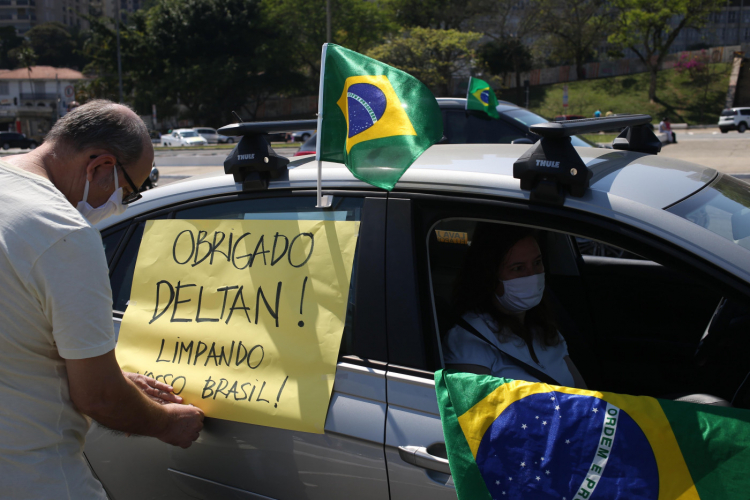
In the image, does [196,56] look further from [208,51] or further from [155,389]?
[155,389]

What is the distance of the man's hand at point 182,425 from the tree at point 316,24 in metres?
54.6

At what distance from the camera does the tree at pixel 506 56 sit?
54.6 meters

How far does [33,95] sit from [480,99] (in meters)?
87.5

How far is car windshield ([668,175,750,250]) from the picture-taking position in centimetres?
157

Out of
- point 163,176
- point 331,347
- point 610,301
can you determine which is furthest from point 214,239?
point 163,176

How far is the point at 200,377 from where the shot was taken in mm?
1866

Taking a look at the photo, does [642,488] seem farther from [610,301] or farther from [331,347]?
[610,301]

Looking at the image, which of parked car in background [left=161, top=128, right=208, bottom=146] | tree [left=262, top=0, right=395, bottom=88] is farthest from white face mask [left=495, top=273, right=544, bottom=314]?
tree [left=262, top=0, right=395, bottom=88]

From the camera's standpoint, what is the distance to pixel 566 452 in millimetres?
1472

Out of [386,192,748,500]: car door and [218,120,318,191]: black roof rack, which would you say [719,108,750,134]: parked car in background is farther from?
[218,120,318,191]: black roof rack

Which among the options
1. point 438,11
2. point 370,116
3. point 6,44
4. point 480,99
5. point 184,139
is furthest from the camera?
point 6,44

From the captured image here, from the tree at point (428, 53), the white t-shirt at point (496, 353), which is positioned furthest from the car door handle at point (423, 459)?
the tree at point (428, 53)

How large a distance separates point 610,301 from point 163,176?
66.1 ft

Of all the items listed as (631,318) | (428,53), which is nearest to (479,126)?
(631,318)
